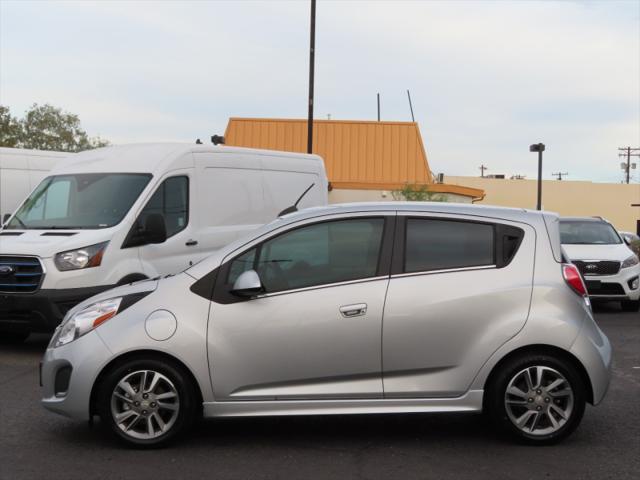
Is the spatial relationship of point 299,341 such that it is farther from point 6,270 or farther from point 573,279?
point 6,270

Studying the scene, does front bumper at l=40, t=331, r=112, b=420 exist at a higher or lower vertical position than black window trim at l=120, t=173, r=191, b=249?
lower

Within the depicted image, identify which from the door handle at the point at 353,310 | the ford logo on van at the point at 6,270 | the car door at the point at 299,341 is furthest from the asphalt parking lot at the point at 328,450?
the ford logo on van at the point at 6,270

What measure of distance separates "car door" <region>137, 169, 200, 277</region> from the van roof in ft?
0.73

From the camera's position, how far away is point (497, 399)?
20.6ft

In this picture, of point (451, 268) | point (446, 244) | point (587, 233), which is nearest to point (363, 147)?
point (587, 233)

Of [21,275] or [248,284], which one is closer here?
[248,284]

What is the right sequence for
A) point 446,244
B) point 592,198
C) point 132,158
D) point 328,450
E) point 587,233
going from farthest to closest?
point 592,198, point 587,233, point 132,158, point 446,244, point 328,450

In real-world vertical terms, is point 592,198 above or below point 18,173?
above

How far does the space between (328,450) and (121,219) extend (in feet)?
18.0

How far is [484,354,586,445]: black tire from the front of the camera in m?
6.28

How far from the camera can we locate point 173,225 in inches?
462

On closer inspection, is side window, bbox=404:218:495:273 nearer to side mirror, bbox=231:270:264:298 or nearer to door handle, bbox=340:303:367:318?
door handle, bbox=340:303:367:318

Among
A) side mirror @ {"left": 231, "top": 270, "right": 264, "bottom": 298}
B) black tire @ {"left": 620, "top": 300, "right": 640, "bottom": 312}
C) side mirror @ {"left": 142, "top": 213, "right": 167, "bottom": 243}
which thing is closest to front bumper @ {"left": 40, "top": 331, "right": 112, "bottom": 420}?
side mirror @ {"left": 231, "top": 270, "right": 264, "bottom": 298}

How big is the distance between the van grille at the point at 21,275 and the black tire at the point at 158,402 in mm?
4643
